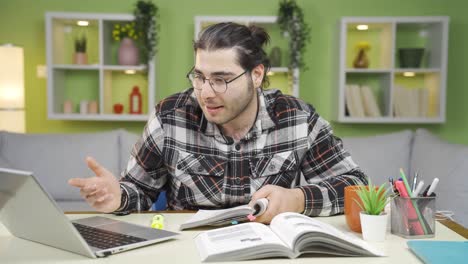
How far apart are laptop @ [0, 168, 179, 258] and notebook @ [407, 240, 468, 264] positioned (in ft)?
1.63

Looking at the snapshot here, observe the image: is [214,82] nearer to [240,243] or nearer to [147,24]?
[240,243]

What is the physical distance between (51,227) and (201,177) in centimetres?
67

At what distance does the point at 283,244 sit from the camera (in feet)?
3.24

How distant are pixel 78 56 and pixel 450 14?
9.06 ft

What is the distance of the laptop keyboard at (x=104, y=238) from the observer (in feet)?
Answer: 3.46

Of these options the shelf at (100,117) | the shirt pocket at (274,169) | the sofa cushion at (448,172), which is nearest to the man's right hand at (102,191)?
the shirt pocket at (274,169)

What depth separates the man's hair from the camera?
5.14 feet

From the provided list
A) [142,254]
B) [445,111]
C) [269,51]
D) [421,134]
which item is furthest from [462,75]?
[142,254]

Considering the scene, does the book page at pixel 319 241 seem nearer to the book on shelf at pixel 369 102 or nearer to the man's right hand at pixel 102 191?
the man's right hand at pixel 102 191

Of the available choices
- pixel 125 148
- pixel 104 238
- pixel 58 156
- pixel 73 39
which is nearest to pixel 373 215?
pixel 104 238

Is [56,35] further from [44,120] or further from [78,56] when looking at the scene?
[44,120]

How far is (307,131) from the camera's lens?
1.72 meters

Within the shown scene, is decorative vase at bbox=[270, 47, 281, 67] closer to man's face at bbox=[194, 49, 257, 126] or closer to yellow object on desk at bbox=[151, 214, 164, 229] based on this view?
man's face at bbox=[194, 49, 257, 126]

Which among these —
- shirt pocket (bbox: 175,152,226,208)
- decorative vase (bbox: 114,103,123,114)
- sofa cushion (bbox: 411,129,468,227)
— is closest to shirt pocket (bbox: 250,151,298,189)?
shirt pocket (bbox: 175,152,226,208)
